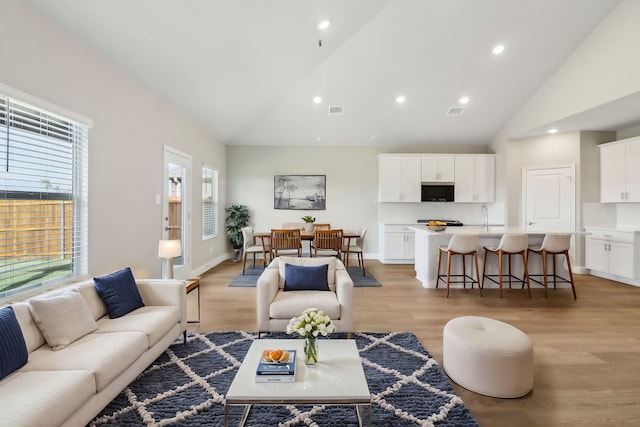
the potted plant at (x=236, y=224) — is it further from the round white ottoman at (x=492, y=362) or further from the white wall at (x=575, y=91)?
the white wall at (x=575, y=91)

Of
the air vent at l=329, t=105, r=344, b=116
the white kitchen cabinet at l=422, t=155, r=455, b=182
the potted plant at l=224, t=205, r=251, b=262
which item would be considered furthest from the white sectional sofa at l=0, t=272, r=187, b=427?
the white kitchen cabinet at l=422, t=155, r=455, b=182

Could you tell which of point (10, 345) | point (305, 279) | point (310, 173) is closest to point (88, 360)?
point (10, 345)

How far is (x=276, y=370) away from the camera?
5.44ft

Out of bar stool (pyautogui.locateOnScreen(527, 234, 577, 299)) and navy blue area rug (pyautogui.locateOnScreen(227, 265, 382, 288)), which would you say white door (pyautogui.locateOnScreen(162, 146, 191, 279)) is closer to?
navy blue area rug (pyautogui.locateOnScreen(227, 265, 382, 288))

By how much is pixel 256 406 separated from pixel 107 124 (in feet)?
9.61

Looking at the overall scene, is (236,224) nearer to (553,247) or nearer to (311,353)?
(311,353)

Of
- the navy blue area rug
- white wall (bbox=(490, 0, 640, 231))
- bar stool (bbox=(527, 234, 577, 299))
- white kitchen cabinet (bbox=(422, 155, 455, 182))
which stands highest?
white wall (bbox=(490, 0, 640, 231))

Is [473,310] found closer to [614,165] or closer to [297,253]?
[297,253]

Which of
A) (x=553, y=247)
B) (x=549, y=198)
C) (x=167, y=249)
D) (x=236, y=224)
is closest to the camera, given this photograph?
(x=167, y=249)

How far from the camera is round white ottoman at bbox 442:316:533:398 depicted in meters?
2.04

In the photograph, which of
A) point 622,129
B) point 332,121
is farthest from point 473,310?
point 622,129

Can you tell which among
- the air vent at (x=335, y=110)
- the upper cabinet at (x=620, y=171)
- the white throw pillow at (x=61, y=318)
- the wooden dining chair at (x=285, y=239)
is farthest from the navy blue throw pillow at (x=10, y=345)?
the upper cabinet at (x=620, y=171)

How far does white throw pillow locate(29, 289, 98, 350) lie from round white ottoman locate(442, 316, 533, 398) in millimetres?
2591

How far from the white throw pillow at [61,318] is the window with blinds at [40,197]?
43 cm
